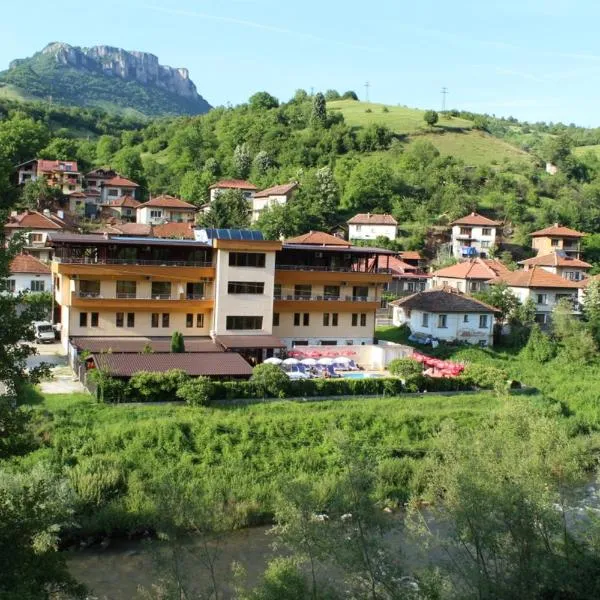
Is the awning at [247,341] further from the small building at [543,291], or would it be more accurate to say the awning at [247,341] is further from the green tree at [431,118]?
the green tree at [431,118]

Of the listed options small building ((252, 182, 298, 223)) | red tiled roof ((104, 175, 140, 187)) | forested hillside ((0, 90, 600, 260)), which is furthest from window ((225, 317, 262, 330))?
red tiled roof ((104, 175, 140, 187))

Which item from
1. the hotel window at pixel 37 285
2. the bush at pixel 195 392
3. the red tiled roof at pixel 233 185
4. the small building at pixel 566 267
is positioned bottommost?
the bush at pixel 195 392

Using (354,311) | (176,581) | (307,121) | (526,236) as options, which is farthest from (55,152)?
(176,581)

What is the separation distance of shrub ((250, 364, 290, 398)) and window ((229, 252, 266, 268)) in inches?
311

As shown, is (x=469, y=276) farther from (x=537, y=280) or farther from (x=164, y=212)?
(x=164, y=212)

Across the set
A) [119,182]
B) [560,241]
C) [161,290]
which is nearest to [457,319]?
[161,290]

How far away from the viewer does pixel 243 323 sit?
3769cm

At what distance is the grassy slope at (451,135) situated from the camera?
343 feet

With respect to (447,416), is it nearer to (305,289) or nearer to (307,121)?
(305,289)

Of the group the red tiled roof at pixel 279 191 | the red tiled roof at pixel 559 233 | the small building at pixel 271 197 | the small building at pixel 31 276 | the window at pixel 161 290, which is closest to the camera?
the window at pixel 161 290

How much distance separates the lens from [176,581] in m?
14.2

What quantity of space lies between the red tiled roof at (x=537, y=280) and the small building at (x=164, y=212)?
39.7 metres

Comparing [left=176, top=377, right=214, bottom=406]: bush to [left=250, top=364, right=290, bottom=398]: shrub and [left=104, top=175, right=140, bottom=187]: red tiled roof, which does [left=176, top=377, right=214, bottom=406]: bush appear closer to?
[left=250, top=364, right=290, bottom=398]: shrub

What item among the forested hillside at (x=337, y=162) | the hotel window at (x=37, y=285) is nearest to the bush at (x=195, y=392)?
the hotel window at (x=37, y=285)
